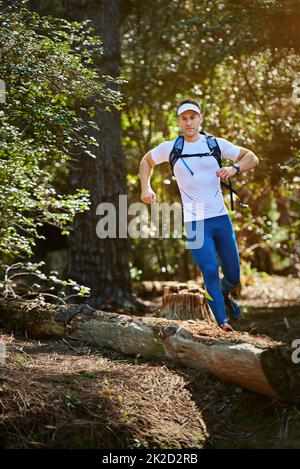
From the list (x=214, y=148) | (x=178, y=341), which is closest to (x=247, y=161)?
(x=214, y=148)

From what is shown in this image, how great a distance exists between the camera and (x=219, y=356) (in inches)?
201

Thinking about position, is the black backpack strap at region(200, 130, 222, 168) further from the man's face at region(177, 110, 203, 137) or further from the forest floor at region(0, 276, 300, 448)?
the forest floor at region(0, 276, 300, 448)

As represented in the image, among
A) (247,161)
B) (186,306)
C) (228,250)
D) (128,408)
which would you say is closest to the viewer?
(128,408)

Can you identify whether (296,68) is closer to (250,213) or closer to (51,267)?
(250,213)

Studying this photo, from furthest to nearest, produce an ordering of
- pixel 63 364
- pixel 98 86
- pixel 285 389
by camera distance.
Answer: pixel 98 86, pixel 63 364, pixel 285 389

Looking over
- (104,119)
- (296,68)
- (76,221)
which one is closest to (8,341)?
(76,221)

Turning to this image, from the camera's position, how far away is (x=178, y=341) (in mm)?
5504

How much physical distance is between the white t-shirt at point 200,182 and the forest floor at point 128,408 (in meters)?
1.48

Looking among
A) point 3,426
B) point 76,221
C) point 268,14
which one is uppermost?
point 268,14

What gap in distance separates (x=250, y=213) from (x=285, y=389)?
8.39 metres

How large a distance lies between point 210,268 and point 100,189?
3.91m

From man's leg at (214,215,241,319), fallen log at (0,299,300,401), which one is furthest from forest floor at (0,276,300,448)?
man's leg at (214,215,241,319)

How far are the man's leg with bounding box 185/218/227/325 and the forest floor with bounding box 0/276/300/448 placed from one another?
0.74m

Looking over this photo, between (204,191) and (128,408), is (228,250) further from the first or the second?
(128,408)
